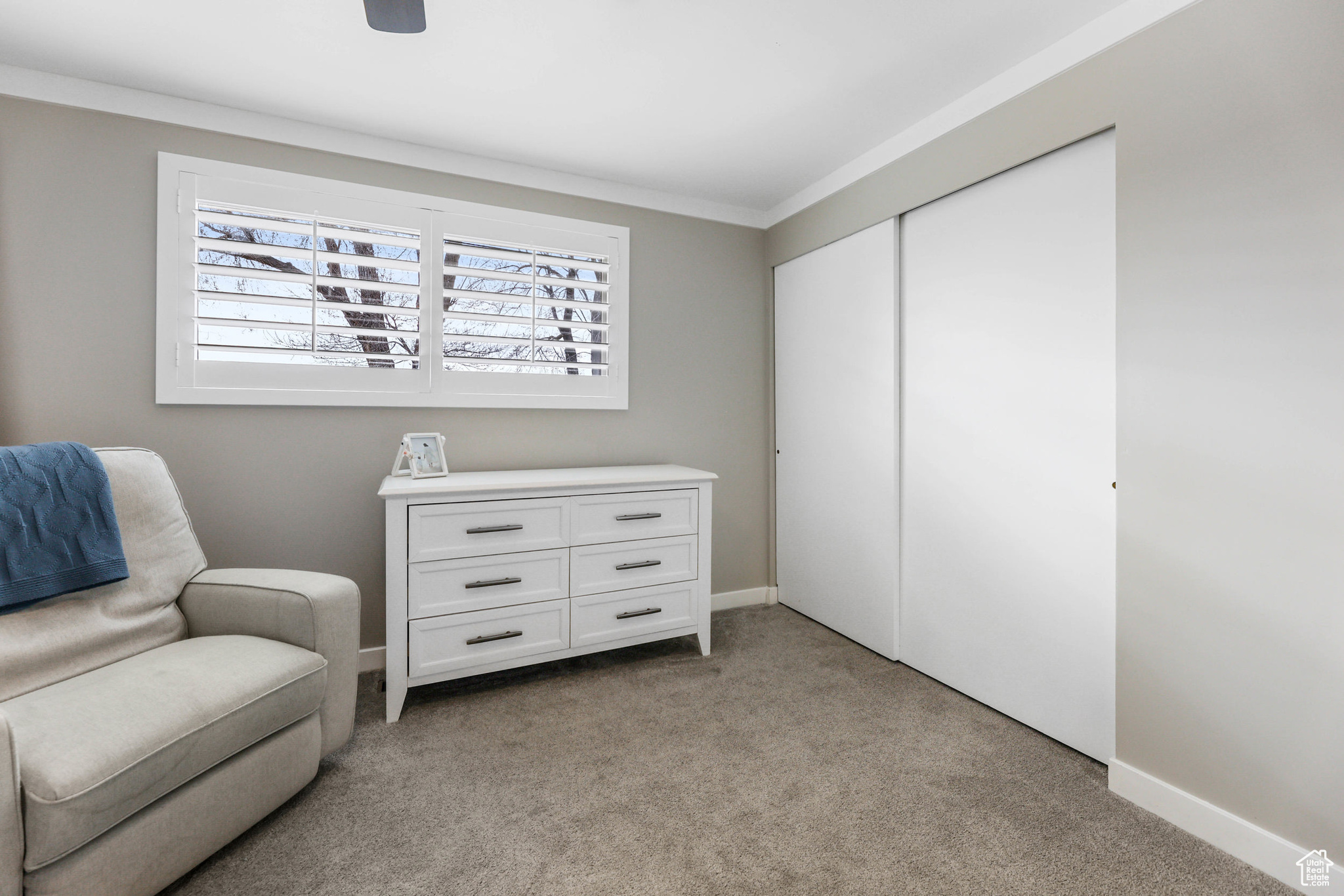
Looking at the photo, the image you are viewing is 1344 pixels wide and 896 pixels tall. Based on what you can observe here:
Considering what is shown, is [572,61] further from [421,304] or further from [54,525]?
[54,525]

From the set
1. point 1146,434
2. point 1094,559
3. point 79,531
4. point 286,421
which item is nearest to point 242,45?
point 286,421

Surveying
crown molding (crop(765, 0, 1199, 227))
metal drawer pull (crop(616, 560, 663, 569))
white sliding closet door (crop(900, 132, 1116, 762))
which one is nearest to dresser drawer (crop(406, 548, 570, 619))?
metal drawer pull (crop(616, 560, 663, 569))

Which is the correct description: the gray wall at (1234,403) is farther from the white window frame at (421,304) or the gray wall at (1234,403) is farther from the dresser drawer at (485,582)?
the white window frame at (421,304)

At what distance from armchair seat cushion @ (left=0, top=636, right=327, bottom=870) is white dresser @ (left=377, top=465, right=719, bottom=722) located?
0.49m

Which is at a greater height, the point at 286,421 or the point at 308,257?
the point at 308,257

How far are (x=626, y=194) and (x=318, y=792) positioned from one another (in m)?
2.80

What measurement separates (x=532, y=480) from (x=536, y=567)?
351mm

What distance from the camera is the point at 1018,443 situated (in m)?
2.10

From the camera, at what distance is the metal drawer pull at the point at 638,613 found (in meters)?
2.54

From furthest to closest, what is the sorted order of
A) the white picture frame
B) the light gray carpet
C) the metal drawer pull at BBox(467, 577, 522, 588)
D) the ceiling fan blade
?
the white picture frame, the metal drawer pull at BBox(467, 577, 522, 588), the light gray carpet, the ceiling fan blade

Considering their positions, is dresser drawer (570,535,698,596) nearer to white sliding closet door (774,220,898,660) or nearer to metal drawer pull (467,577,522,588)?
metal drawer pull (467,577,522,588)

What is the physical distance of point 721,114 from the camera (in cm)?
237

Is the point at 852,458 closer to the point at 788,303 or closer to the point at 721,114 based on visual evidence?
the point at 788,303

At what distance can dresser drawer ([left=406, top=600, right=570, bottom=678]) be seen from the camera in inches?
85.4
